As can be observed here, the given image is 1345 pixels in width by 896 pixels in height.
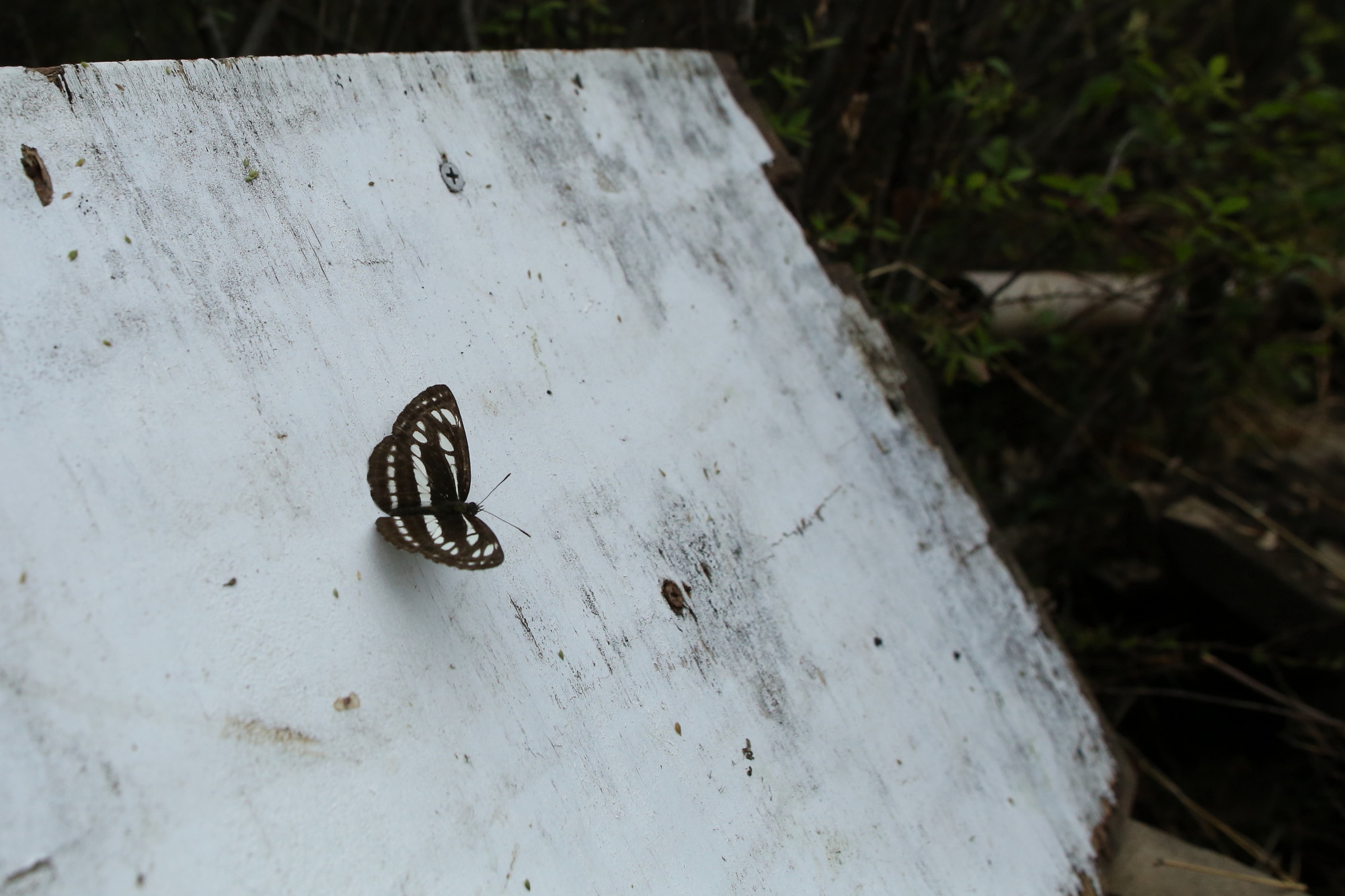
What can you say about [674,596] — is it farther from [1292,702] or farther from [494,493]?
[1292,702]

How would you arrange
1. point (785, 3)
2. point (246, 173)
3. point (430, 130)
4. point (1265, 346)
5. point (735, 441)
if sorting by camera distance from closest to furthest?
point (246, 173) → point (430, 130) → point (735, 441) → point (785, 3) → point (1265, 346)

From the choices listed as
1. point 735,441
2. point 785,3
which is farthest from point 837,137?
point 735,441

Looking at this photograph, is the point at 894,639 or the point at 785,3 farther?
the point at 785,3

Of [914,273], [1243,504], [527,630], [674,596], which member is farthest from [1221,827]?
[527,630]

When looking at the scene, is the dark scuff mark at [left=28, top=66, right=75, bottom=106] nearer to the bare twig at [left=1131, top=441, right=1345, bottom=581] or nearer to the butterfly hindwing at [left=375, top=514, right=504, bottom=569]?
the butterfly hindwing at [left=375, top=514, right=504, bottom=569]

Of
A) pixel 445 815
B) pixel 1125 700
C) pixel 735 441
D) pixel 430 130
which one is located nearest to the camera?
pixel 445 815

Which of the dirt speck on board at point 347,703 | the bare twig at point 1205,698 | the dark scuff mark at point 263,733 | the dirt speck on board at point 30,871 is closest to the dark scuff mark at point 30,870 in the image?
the dirt speck on board at point 30,871

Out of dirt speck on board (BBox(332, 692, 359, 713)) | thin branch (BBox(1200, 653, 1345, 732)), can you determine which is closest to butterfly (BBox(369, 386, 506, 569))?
dirt speck on board (BBox(332, 692, 359, 713))

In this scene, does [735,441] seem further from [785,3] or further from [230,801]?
[785,3]
